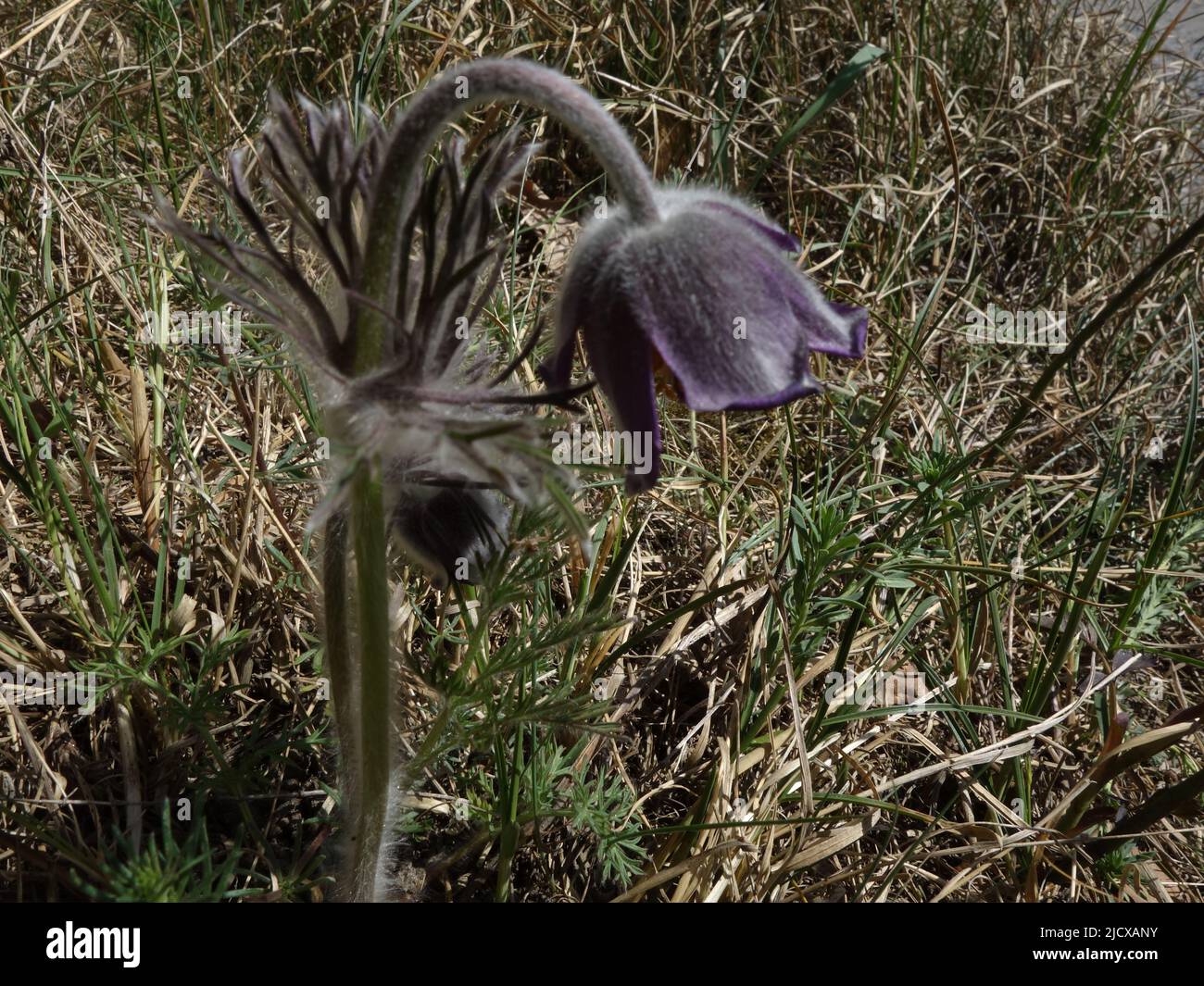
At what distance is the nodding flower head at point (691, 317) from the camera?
118cm

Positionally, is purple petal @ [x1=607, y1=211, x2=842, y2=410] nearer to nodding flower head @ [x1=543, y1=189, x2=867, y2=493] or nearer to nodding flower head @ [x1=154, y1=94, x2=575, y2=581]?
nodding flower head @ [x1=543, y1=189, x2=867, y2=493]

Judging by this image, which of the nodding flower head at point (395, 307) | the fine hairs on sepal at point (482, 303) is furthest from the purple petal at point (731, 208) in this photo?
the nodding flower head at point (395, 307)

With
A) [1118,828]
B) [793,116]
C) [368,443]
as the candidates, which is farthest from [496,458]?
[793,116]

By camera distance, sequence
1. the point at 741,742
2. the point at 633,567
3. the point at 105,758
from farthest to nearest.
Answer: the point at 633,567, the point at 741,742, the point at 105,758

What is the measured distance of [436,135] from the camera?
3.85 feet

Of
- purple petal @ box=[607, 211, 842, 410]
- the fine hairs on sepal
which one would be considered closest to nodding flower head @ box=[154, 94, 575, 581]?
the fine hairs on sepal

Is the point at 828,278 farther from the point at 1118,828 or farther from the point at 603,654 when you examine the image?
the point at 1118,828

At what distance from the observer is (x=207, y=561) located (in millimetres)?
2059

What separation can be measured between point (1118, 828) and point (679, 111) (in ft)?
6.03

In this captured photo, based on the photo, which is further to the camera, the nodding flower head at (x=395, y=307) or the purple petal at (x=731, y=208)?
the purple petal at (x=731, y=208)

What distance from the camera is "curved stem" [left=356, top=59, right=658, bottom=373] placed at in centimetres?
114

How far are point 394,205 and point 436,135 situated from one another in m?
0.09

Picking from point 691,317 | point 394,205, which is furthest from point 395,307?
point 691,317

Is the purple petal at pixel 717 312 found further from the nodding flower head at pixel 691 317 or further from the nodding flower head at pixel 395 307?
the nodding flower head at pixel 395 307
